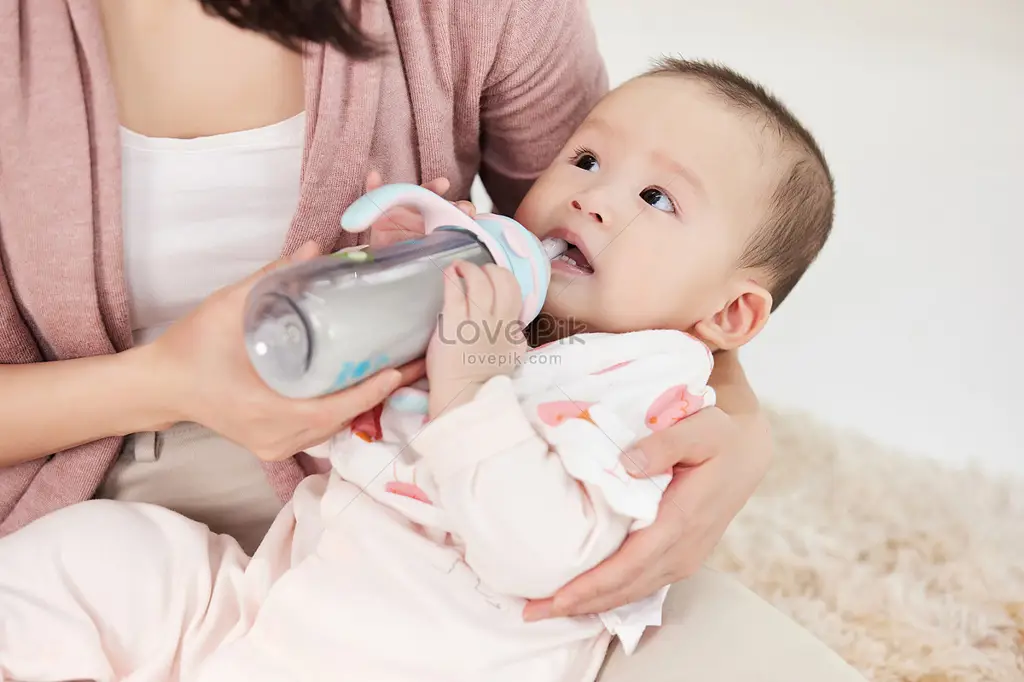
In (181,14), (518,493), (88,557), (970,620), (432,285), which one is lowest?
(970,620)

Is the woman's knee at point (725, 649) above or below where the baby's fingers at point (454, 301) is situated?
below

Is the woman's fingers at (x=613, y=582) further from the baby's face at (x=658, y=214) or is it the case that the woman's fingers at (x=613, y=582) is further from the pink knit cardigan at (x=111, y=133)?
the pink knit cardigan at (x=111, y=133)

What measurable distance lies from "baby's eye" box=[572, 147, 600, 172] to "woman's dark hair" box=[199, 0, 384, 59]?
271 millimetres

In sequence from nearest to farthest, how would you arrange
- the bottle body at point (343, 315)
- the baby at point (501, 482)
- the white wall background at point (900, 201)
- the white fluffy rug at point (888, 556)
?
the bottle body at point (343, 315) → the baby at point (501, 482) → the white fluffy rug at point (888, 556) → the white wall background at point (900, 201)

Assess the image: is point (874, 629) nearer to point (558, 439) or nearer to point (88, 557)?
point (558, 439)

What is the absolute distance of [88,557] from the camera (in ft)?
2.56

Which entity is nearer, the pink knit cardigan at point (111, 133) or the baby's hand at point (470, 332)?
the baby's hand at point (470, 332)

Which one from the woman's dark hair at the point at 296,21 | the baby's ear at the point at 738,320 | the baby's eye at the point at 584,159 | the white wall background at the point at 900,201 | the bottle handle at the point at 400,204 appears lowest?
the white wall background at the point at 900,201

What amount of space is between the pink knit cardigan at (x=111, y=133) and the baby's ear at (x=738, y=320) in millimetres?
316

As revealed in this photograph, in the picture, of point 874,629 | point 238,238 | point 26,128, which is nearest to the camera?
point 26,128

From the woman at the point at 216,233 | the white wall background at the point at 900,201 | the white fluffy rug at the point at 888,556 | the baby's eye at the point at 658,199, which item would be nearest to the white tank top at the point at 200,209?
the woman at the point at 216,233

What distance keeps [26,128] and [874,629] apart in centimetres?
110

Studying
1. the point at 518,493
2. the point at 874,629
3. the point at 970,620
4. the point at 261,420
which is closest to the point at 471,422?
the point at 518,493

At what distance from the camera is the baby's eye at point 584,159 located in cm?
90
